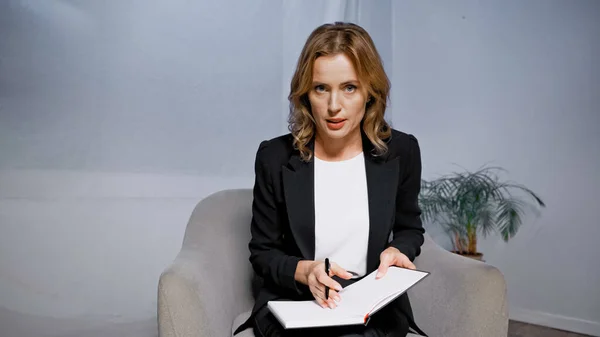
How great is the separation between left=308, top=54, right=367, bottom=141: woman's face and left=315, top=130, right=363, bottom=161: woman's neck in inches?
3.2

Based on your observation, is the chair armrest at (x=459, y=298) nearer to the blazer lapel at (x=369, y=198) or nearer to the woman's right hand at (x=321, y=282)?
the blazer lapel at (x=369, y=198)

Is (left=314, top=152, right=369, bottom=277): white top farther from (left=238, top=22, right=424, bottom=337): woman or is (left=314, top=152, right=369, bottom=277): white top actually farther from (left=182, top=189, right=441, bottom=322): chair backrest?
(left=182, top=189, right=441, bottom=322): chair backrest

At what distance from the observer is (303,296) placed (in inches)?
58.8

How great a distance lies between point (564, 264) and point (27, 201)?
2688 mm

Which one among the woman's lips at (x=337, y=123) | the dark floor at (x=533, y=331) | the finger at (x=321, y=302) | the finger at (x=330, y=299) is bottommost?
the dark floor at (x=533, y=331)

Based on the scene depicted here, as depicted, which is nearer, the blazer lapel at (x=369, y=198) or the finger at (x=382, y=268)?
the finger at (x=382, y=268)

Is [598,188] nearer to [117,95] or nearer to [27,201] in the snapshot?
[117,95]

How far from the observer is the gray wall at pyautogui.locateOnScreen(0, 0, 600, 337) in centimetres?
209

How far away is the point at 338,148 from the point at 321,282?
434 mm

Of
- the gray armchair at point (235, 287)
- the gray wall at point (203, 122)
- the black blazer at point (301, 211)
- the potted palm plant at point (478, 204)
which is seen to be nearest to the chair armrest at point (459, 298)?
the gray armchair at point (235, 287)

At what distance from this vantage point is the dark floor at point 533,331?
3.23m

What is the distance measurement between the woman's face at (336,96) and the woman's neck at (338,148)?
82mm

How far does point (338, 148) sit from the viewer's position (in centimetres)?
162

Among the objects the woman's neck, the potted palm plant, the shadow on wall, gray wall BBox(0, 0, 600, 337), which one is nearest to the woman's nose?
the woman's neck
